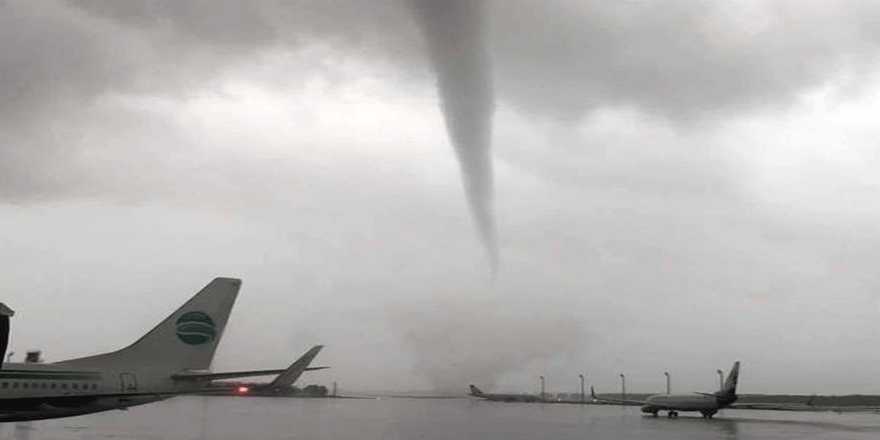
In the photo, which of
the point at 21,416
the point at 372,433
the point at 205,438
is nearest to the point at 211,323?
the point at 205,438

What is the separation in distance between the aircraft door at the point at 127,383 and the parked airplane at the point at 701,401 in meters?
64.0

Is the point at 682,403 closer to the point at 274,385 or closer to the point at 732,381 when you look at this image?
the point at 732,381

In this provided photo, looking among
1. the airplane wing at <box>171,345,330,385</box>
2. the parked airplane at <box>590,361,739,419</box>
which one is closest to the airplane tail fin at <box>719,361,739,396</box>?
the parked airplane at <box>590,361,739,419</box>

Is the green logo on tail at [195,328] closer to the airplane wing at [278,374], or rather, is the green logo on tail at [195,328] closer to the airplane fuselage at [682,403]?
the airplane wing at [278,374]

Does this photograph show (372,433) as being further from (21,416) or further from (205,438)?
(21,416)

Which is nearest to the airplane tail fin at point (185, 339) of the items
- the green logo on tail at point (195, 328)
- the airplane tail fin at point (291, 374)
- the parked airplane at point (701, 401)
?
the green logo on tail at point (195, 328)

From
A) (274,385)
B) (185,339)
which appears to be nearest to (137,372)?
(185,339)

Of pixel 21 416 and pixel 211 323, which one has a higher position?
pixel 211 323

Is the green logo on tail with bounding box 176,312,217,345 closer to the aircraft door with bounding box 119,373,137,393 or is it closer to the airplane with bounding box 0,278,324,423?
the airplane with bounding box 0,278,324,423

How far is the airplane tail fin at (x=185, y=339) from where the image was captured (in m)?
31.3

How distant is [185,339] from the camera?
32219 mm

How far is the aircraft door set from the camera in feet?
99.7

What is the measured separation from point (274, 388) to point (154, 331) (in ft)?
24.7

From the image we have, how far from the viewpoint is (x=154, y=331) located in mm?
31984
